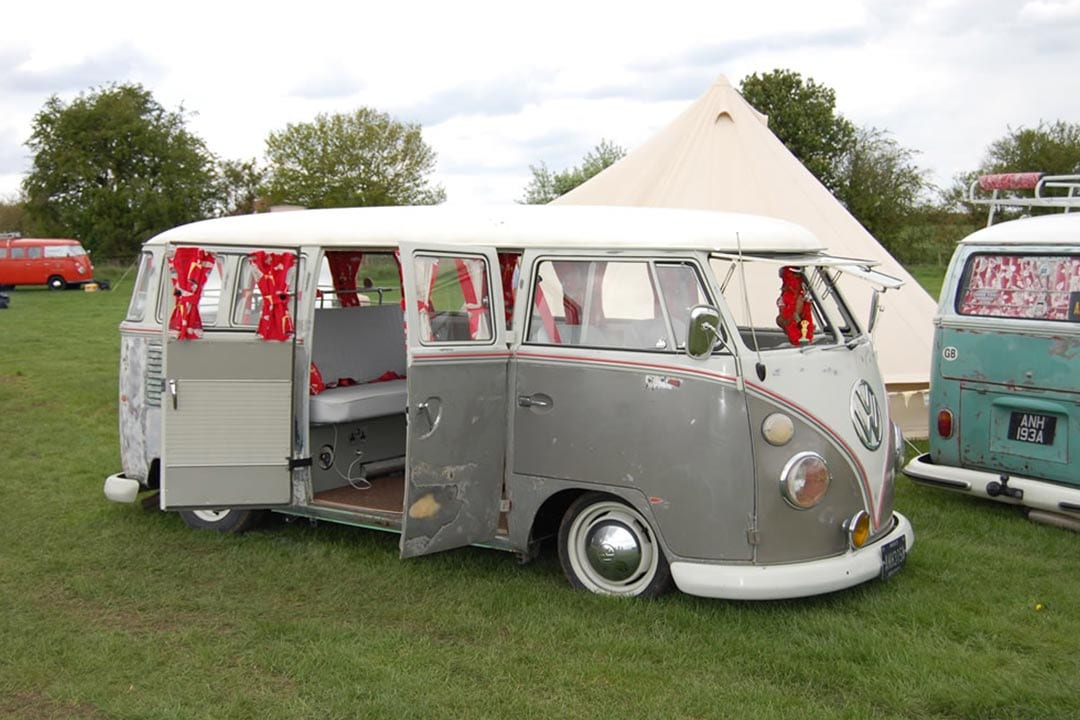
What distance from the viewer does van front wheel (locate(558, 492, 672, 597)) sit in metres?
5.80

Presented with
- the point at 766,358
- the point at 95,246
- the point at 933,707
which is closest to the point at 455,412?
the point at 766,358

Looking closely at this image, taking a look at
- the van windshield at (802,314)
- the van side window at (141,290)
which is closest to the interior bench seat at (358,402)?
the van side window at (141,290)

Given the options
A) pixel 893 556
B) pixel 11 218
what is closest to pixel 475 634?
pixel 893 556

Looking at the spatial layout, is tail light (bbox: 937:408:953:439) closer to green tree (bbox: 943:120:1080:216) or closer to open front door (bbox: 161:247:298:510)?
open front door (bbox: 161:247:298:510)

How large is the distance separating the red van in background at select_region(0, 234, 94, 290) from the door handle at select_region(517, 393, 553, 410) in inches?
1388

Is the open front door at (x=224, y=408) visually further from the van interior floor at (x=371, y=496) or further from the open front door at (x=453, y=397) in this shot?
the open front door at (x=453, y=397)

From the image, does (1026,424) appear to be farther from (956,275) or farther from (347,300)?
(347,300)

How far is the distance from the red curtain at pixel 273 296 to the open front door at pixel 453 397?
1200 mm

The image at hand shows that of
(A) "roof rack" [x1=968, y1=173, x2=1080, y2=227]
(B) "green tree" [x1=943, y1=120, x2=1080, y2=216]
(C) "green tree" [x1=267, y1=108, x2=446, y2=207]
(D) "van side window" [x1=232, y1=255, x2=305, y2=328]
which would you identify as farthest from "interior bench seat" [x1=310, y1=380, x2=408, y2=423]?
(C) "green tree" [x1=267, y1=108, x2=446, y2=207]

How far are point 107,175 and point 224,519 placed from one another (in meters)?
46.9

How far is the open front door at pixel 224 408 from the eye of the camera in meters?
6.48

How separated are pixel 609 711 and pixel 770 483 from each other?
146 centimetres

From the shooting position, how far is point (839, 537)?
5.61 m

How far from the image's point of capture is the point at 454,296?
6039 mm
